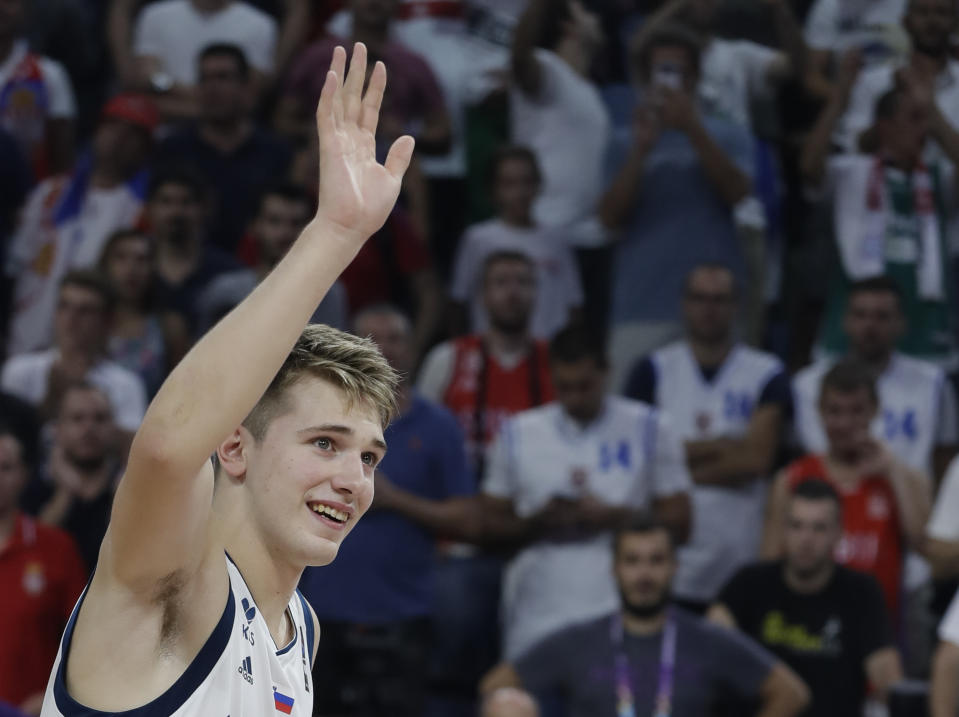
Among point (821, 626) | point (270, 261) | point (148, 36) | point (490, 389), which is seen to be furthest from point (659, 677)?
point (148, 36)

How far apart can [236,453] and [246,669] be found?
0.42 metres

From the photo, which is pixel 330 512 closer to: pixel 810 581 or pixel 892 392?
pixel 810 581

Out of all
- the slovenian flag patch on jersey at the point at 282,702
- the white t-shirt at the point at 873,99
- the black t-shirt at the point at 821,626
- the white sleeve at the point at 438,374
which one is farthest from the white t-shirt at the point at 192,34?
the slovenian flag patch on jersey at the point at 282,702

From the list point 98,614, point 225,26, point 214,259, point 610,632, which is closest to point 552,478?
point 610,632

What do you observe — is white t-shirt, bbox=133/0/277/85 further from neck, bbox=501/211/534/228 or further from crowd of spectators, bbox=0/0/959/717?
neck, bbox=501/211/534/228

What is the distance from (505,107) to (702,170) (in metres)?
1.51

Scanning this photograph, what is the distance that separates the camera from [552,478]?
26.2 feet

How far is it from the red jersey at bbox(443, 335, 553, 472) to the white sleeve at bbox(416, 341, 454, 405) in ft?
0.22

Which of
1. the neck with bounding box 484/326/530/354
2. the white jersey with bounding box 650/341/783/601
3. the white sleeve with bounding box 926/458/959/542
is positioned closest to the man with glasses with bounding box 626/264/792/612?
the white jersey with bounding box 650/341/783/601

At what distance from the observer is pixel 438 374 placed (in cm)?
871

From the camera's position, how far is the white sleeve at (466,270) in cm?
928

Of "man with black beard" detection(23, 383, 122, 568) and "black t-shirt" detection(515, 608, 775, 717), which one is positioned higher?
"man with black beard" detection(23, 383, 122, 568)

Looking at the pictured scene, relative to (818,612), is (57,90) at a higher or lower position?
higher

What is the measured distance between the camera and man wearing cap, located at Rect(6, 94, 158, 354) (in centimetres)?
948
